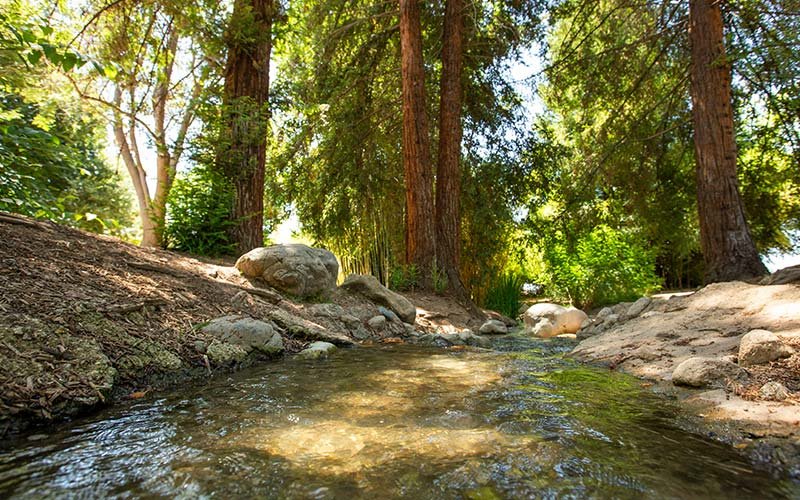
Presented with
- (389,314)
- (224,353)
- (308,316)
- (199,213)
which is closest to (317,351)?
(224,353)

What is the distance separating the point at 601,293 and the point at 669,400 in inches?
285

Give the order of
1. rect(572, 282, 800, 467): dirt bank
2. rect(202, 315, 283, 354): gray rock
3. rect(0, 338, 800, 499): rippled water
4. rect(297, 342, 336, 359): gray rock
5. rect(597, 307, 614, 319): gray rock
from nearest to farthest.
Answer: rect(0, 338, 800, 499): rippled water < rect(572, 282, 800, 467): dirt bank < rect(202, 315, 283, 354): gray rock < rect(297, 342, 336, 359): gray rock < rect(597, 307, 614, 319): gray rock

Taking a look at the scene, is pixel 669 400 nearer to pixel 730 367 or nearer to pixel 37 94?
pixel 730 367

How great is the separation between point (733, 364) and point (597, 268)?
6.74 meters

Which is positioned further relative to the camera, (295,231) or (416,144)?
(295,231)

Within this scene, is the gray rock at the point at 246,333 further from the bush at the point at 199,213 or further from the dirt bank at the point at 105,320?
the bush at the point at 199,213

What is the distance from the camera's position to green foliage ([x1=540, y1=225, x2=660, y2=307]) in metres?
8.93

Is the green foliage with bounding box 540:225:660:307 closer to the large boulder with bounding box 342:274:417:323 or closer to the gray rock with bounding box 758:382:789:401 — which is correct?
the large boulder with bounding box 342:274:417:323

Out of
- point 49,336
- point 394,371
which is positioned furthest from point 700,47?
point 49,336

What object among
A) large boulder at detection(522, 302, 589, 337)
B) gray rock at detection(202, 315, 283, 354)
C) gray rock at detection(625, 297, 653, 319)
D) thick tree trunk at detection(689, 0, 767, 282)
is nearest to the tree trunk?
gray rock at detection(202, 315, 283, 354)

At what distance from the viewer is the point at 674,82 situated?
8.18 meters

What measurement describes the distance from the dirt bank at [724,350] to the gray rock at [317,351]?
213cm

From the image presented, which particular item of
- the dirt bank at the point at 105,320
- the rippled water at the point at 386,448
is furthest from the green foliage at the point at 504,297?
the rippled water at the point at 386,448

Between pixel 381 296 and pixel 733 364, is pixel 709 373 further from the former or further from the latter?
pixel 381 296
